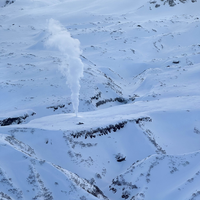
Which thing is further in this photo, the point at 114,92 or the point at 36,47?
the point at 36,47

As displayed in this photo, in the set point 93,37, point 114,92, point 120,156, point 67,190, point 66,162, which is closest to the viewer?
point 67,190

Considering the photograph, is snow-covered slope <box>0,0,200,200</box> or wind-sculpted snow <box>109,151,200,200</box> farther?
snow-covered slope <box>0,0,200,200</box>

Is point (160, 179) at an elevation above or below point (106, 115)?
below

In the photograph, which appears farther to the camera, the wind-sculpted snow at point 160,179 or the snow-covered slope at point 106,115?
the snow-covered slope at point 106,115

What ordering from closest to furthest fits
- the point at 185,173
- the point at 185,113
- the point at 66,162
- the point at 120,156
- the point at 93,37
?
the point at 185,173, the point at 66,162, the point at 120,156, the point at 185,113, the point at 93,37

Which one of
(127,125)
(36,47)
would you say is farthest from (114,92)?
(36,47)

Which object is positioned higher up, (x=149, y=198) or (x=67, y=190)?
(x=67, y=190)

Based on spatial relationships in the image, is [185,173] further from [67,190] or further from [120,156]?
[67,190]

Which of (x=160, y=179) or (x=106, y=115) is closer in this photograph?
(x=160, y=179)
